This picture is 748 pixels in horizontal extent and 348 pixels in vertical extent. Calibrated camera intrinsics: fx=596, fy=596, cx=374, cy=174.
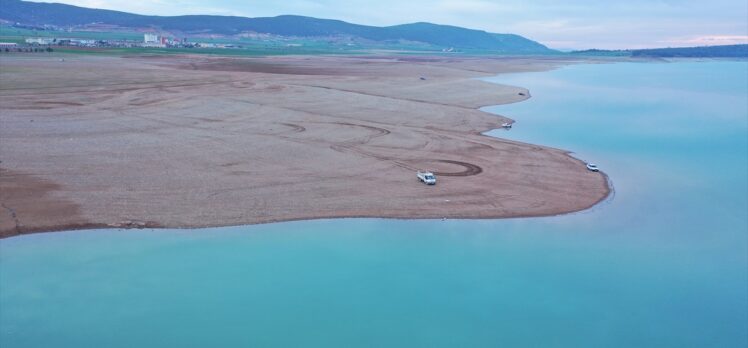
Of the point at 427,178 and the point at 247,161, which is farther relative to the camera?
the point at 247,161

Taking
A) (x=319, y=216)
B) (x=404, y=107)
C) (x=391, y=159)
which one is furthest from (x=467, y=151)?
(x=404, y=107)

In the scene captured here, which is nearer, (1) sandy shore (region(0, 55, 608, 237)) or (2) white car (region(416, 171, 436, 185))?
(1) sandy shore (region(0, 55, 608, 237))

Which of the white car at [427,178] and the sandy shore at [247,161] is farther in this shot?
the white car at [427,178]

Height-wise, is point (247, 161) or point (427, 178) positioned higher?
point (427, 178)
